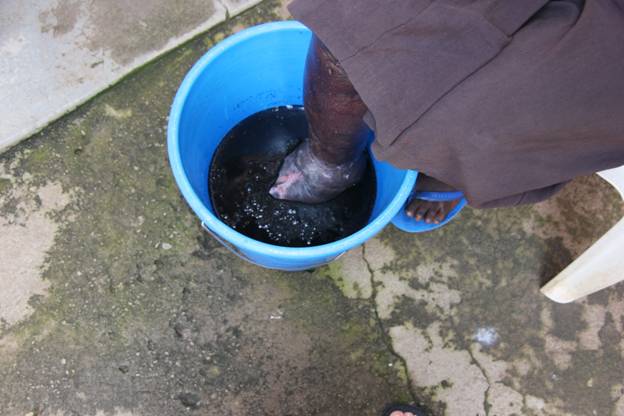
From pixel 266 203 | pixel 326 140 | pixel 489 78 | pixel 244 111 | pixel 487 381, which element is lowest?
pixel 487 381

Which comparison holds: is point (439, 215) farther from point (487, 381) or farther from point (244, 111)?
point (244, 111)

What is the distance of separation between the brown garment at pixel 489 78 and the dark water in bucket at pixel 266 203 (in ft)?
2.32

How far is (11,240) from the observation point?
1481 mm

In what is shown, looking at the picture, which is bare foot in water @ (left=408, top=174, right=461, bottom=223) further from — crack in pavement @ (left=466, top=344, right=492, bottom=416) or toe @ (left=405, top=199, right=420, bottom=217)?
crack in pavement @ (left=466, top=344, right=492, bottom=416)

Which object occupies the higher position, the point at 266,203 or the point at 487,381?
the point at 266,203

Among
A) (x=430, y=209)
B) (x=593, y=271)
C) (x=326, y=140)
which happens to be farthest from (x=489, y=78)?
(x=593, y=271)

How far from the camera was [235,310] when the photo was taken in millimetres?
1478

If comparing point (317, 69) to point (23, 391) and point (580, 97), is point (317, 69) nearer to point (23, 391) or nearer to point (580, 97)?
point (580, 97)

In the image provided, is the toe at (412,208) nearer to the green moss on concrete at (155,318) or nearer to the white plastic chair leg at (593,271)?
the green moss on concrete at (155,318)

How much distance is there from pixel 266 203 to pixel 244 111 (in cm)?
29

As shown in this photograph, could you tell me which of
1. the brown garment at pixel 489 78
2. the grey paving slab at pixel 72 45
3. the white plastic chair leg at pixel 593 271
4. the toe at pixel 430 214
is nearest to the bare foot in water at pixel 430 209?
the toe at pixel 430 214

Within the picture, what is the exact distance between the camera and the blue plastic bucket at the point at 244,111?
99cm

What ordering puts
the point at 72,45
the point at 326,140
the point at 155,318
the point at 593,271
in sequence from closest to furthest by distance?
the point at 326,140, the point at 593,271, the point at 155,318, the point at 72,45

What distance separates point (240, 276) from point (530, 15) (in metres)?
1.07
